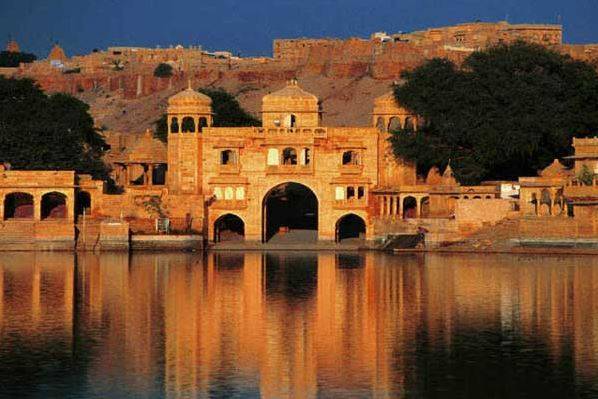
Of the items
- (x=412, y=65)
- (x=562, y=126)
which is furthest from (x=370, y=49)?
(x=562, y=126)

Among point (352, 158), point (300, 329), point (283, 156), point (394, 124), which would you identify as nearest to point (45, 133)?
point (283, 156)

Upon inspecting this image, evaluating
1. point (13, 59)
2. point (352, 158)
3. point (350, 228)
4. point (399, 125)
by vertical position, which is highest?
point (13, 59)

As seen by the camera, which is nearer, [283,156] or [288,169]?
[288,169]

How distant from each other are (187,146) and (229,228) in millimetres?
3169

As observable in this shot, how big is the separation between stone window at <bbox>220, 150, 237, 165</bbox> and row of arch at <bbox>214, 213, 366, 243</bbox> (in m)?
1.75

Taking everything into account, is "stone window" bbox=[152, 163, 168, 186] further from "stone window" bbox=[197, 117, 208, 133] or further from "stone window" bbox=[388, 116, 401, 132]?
"stone window" bbox=[388, 116, 401, 132]

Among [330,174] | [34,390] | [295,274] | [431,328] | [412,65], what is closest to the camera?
[34,390]

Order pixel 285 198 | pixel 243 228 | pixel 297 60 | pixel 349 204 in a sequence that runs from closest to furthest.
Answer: pixel 349 204
pixel 243 228
pixel 285 198
pixel 297 60

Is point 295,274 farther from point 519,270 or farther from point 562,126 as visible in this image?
point 562,126

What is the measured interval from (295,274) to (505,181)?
14.3 m

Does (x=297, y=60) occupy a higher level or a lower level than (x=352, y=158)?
higher

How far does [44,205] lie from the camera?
195 feet

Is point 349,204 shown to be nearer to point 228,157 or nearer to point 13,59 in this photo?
point 228,157

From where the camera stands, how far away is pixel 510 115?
59312mm
